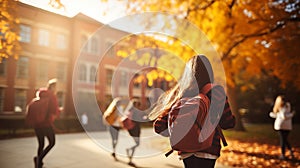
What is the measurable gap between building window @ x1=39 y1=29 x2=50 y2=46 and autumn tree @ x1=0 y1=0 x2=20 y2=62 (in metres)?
11.7

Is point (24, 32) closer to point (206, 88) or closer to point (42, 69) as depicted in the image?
point (206, 88)

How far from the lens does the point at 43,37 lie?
16203mm

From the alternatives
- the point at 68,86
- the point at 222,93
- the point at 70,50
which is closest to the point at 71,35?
the point at 70,50

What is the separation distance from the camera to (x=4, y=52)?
4777 millimetres

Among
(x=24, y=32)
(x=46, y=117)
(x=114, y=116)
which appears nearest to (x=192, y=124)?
(x=46, y=117)

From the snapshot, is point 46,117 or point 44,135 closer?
point 46,117

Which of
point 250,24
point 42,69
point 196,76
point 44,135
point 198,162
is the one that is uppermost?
point 250,24

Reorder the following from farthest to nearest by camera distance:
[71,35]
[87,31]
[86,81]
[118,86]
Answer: [118,86] → [86,81] → [87,31] → [71,35]

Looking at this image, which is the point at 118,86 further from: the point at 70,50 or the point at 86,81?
the point at 70,50

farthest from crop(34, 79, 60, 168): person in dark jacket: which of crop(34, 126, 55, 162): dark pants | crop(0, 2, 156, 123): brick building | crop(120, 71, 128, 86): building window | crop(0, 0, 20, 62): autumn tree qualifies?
crop(120, 71, 128, 86): building window

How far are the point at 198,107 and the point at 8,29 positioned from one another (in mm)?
4377

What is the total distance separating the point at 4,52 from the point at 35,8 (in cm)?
108

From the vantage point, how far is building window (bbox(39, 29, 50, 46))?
16.3 m

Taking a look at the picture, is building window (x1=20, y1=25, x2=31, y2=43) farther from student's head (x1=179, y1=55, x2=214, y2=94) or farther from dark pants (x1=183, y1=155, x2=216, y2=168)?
dark pants (x1=183, y1=155, x2=216, y2=168)
